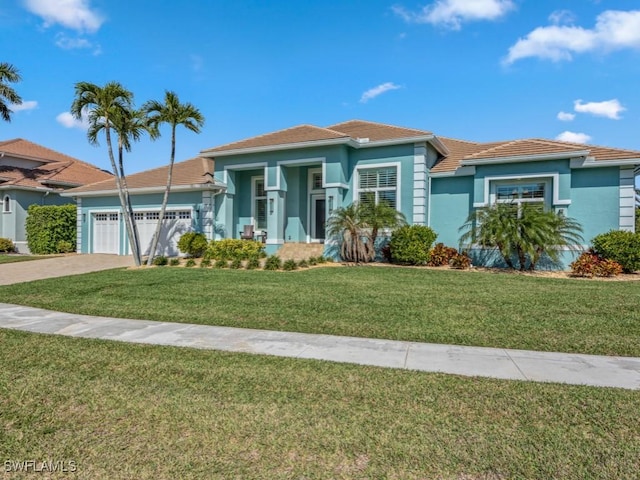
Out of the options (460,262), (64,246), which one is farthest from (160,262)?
(460,262)

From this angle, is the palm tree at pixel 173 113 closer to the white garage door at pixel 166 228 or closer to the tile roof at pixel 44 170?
the white garage door at pixel 166 228

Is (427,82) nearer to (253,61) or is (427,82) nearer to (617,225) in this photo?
(253,61)

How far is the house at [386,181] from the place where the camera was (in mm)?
14641

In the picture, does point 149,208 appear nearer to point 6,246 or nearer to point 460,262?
point 6,246

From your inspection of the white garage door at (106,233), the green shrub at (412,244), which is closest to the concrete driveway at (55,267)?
the white garage door at (106,233)

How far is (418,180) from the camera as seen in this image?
1608 cm

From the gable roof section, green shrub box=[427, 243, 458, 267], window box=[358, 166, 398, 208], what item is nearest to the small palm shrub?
green shrub box=[427, 243, 458, 267]

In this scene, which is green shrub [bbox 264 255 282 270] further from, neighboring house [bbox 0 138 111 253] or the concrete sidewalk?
neighboring house [bbox 0 138 111 253]

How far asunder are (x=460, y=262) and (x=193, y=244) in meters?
11.7

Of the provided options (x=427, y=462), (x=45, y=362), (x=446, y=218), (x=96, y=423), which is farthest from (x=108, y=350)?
(x=446, y=218)

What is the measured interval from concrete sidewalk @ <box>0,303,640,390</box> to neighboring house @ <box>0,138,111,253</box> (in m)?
21.8

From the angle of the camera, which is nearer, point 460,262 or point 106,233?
point 460,262

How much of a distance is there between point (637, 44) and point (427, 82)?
7259mm

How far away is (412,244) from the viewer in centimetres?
1486
